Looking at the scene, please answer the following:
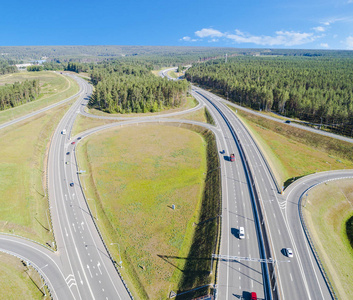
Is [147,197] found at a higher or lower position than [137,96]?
lower

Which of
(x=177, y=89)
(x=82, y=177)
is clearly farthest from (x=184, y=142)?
(x=177, y=89)

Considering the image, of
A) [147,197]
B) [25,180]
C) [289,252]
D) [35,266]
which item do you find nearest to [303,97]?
[289,252]

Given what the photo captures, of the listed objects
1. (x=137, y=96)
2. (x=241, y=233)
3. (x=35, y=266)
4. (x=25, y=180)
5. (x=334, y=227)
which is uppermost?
(x=137, y=96)

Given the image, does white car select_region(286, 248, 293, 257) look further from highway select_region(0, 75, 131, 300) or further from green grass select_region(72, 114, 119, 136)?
green grass select_region(72, 114, 119, 136)

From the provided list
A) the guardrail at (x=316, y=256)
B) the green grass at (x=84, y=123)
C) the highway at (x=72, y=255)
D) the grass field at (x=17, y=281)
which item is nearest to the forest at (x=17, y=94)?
the green grass at (x=84, y=123)

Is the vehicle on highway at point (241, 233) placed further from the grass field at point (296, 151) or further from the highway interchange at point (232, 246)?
the grass field at point (296, 151)

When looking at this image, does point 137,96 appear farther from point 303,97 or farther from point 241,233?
point 241,233
